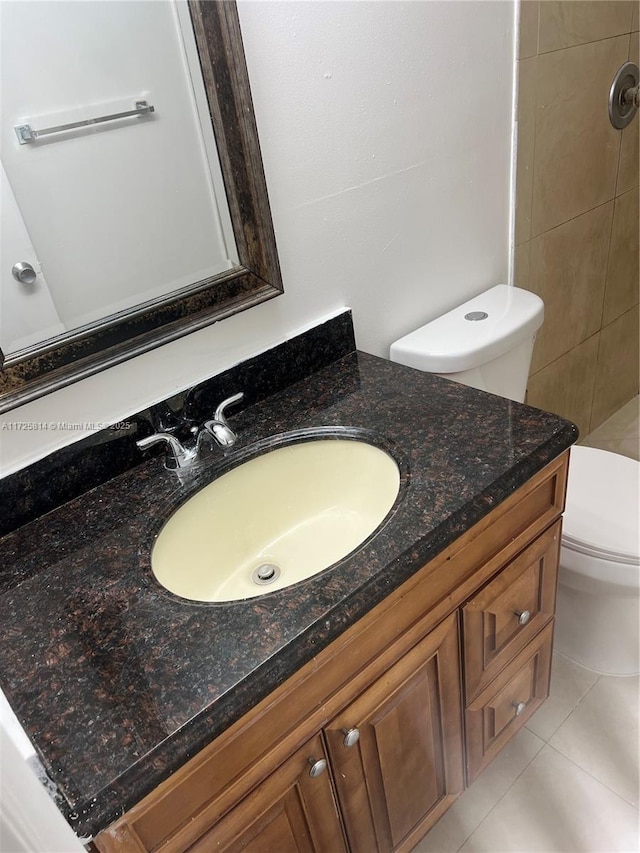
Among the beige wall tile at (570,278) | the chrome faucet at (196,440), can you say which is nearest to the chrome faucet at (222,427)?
the chrome faucet at (196,440)

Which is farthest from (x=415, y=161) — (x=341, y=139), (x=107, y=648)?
(x=107, y=648)

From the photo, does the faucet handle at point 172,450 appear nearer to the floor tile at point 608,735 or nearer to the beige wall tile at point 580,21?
the floor tile at point 608,735

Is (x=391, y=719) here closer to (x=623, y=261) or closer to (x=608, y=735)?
(x=608, y=735)

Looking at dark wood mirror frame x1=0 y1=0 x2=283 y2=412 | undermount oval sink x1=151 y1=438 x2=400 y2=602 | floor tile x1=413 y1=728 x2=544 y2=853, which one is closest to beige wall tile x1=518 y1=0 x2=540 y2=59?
dark wood mirror frame x1=0 y1=0 x2=283 y2=412

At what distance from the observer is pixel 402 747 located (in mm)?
946

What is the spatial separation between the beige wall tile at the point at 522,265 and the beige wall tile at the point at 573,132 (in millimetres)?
52

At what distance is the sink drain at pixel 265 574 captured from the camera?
3.26ft

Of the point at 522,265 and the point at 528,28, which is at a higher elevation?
the point at 528,28

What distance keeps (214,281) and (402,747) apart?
79cm

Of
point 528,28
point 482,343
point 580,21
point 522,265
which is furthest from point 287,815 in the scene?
point 580,21

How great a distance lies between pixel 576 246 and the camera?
177 centimetres

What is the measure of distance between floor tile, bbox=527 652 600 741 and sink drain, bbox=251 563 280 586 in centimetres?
83

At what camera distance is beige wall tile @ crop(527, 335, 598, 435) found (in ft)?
6.24

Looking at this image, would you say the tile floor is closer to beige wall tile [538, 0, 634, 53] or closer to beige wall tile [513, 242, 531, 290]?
beige wall tile [513, 242, 531, 290]
